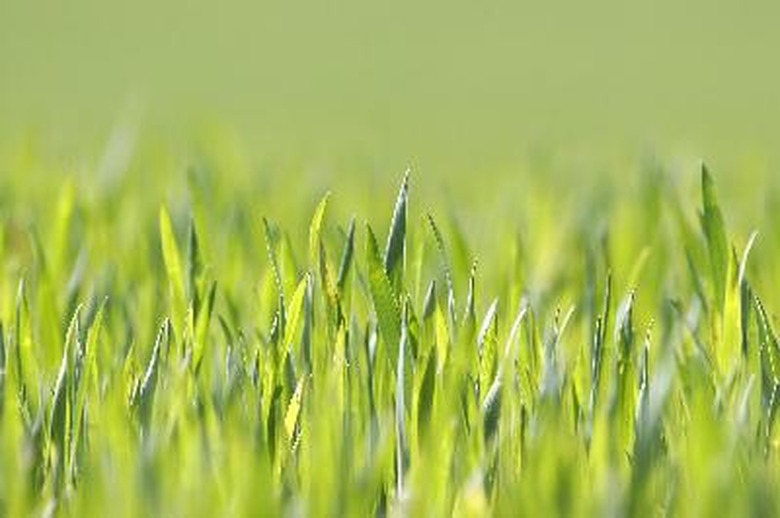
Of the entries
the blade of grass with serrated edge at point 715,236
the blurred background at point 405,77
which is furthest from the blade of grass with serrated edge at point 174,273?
the blurred background at point 405,77

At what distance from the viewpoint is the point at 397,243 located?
1556 millimetres

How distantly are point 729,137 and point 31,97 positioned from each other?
352cm

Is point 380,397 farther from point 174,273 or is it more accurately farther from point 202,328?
point 174,273

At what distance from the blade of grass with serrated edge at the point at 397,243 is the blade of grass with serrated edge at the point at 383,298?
0.08 m

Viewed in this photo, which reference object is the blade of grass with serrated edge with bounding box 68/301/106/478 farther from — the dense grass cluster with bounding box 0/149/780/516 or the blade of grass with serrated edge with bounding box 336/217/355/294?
the blade of grass with serrated edge with bounding box 336/217/355/294

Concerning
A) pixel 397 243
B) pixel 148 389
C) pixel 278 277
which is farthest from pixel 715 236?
pixel 148 389

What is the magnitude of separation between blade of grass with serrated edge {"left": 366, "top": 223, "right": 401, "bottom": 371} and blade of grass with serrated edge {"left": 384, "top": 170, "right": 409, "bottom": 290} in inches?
3.3

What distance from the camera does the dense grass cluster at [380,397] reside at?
3.64 feet

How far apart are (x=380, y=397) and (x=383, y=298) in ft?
0.26

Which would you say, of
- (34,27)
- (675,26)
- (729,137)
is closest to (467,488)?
(729,137)

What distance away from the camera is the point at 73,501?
4.00ft

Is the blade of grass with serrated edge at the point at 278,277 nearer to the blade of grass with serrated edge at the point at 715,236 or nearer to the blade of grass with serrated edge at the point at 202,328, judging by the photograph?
the blade of grass with serrated edge at the point at 202,328

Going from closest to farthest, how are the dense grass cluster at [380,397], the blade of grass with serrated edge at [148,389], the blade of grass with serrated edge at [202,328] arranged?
1. the dense grass cluster at [380,397]
2. the blade of grass with serrated edge at [148,389]
3. the blade of grass with serrated edge at [202,328]

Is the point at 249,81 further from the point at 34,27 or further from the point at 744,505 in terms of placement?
the point at 744,505
